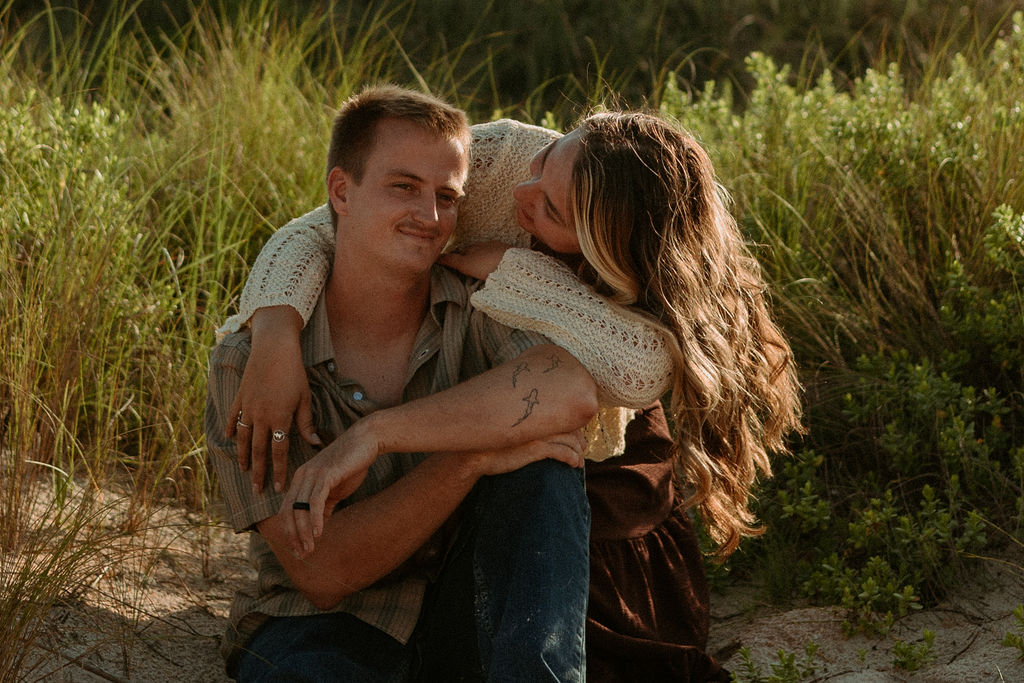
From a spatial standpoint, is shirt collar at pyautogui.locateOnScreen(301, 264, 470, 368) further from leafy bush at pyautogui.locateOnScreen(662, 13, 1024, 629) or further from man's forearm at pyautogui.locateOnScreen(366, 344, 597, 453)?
leafy bush at pyautogui.locateOnScreen(662, 13, 1024, 629)

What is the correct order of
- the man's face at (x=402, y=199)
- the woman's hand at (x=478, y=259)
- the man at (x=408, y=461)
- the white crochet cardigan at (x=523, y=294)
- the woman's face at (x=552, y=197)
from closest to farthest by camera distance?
the man at (x=408, y=461) → the white crochet cardigan at (x=523, y=294) → the woman's face at (x=552, y=197) → the man's face at (x=402, y=199) → the woman's hand at (x=478, y=259)

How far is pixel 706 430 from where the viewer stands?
2.89m

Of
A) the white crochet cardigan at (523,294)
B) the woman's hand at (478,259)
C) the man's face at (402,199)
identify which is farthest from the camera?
the woman's hand at (478,259)

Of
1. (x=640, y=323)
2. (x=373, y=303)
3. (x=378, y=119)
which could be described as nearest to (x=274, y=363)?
(x=373, y=303)

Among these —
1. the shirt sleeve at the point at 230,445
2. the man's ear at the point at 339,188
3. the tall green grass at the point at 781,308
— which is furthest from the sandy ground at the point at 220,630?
the man's ear at the point at 339,188

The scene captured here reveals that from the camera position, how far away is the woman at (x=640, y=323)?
8.77ft

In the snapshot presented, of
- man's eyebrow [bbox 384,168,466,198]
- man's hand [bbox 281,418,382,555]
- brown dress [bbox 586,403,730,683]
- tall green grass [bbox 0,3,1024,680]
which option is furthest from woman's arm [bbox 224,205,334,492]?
brown dress [bbox 586,403,730,683]

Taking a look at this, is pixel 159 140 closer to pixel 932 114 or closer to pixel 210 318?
pixel 210 318

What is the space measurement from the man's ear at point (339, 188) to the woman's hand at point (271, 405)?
449 mm

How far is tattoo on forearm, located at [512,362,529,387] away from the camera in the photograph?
8.51 ft

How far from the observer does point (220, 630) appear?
3268 millimetres

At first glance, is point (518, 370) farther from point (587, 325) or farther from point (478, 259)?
point (478, 259)

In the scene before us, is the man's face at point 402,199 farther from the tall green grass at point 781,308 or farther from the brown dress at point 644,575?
the tall green grass at point 781,308

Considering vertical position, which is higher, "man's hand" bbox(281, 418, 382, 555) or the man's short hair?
the man's short hair
